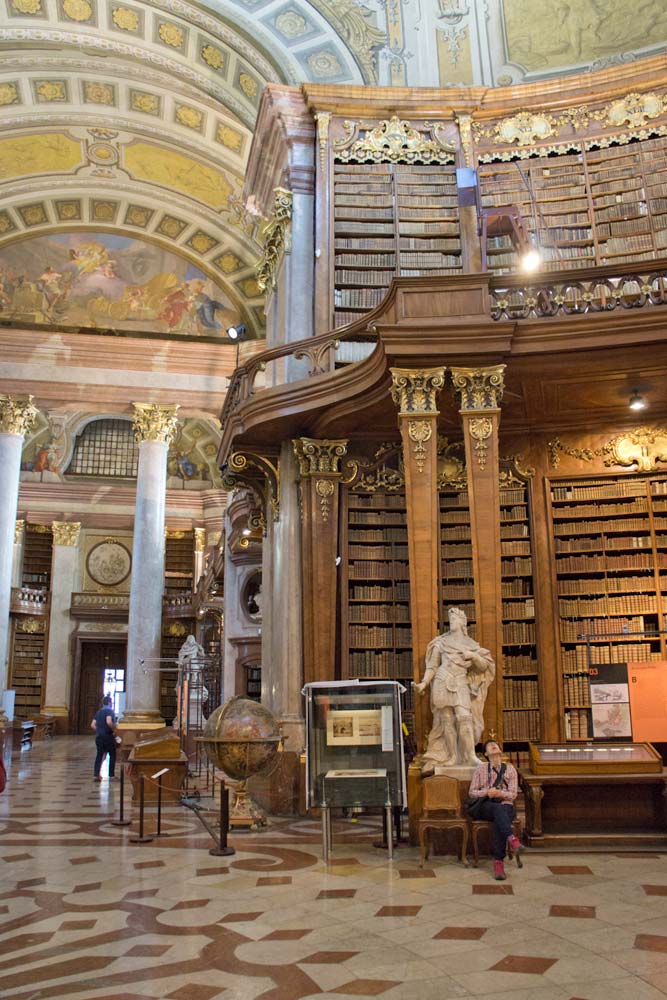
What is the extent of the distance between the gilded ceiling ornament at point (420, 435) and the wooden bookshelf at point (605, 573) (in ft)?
7.57

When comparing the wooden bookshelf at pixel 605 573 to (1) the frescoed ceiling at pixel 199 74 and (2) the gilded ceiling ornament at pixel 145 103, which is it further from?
(2) the gilded ceiling ornament at pixel 145 103

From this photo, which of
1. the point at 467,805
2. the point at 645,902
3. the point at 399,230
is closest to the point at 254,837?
the point at 467,805

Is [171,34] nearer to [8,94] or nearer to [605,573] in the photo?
[8,94]

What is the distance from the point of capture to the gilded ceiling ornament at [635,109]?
1007 cm

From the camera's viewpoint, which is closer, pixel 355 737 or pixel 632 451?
pixel 355 737

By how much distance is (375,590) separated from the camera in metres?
A: 9.28

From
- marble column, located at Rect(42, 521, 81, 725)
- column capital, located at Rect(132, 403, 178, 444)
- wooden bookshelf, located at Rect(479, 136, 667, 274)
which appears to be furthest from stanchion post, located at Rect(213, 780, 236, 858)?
marble column, located at Rect(42, 521, 81, 725)

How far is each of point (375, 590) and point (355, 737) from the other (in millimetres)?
2603

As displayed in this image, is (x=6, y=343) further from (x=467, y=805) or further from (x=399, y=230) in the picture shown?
(x=467, y=805)

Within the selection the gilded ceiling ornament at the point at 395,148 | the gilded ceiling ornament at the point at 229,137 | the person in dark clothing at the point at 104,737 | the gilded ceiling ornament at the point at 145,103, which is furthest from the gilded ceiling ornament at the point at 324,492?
the gilded ceiling ornament at the point at 145,103

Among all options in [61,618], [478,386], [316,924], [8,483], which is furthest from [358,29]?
[61,618]

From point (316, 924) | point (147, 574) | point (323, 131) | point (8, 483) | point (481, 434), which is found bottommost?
point (316, 924)

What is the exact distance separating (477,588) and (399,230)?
5.10 meters

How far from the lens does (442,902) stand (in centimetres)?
477
